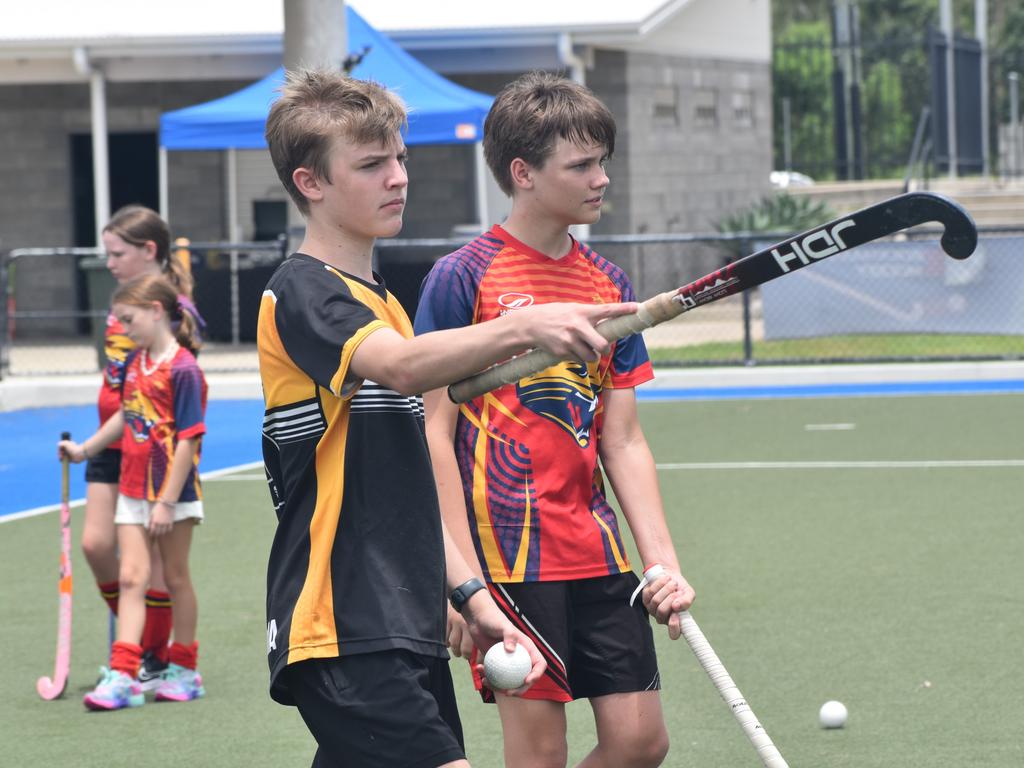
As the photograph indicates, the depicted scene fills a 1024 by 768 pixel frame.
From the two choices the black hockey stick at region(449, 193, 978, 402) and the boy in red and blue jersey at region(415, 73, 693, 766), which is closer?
the black hockey stick at region(449, 193, 978, 402)

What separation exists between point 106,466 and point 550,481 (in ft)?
10.6

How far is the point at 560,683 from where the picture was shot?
4.19m

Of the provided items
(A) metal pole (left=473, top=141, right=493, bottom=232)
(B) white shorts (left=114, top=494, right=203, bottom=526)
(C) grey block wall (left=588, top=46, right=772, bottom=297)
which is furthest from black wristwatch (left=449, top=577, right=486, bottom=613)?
(C) grey block wall (left=588, top=46, right=772, bottom=297)

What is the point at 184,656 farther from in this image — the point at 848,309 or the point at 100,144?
the point at 100,144

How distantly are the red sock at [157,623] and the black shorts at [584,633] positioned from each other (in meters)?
2.96

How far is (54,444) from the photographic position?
15.1 m

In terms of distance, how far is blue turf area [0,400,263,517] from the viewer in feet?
40.7

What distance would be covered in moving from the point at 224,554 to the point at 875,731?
4.57 m

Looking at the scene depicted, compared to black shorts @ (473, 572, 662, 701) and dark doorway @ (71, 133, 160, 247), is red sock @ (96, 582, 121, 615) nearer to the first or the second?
black shorts @ (473, 572, 662, 701)

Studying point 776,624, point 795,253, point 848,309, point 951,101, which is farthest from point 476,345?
point 951,101

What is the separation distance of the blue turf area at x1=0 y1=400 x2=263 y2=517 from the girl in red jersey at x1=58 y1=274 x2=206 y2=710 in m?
4.97

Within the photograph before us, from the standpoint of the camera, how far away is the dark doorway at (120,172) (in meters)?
24.1

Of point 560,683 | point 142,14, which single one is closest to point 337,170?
point 560,683

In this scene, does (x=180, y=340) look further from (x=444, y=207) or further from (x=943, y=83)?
(x=943, y=83)
